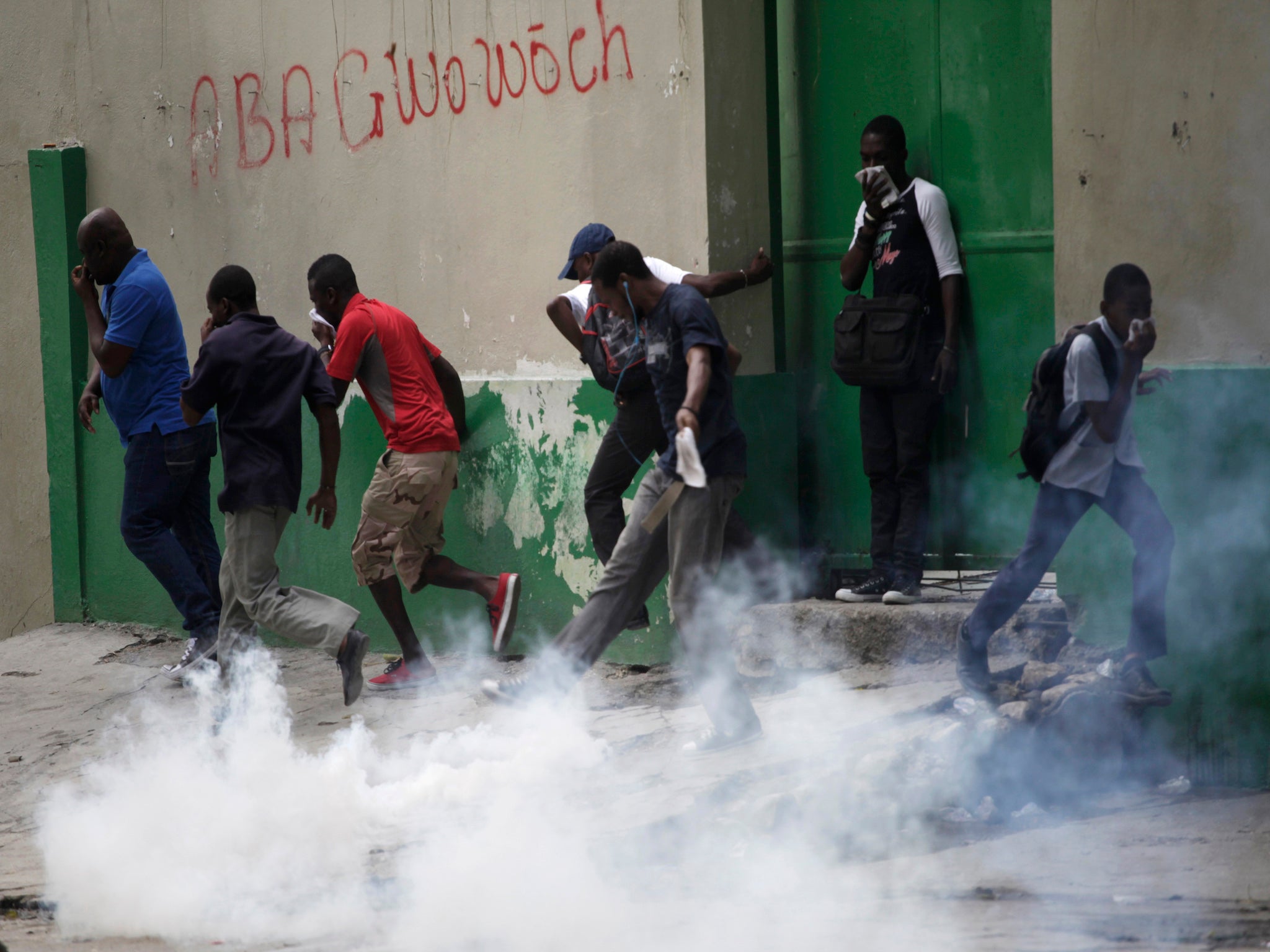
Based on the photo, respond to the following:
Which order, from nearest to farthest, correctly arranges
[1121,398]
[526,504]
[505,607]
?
[1121,398], [505,607], [526,504]

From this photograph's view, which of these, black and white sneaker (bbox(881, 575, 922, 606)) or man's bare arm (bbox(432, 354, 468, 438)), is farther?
man's bare arm (bbox(432, 354, 468, 438))

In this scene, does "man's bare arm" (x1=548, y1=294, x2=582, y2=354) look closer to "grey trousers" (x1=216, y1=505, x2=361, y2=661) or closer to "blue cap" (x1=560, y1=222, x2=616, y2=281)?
"blue cap" (x1=560, y1=222, x2=616, y2=281)

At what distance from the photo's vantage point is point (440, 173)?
6766mm

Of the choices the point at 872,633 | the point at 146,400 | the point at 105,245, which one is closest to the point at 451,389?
the point at 146,400

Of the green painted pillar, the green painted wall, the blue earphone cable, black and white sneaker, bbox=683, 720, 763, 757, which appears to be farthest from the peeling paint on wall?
the green painted pillar

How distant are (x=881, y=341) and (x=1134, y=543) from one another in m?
1.35

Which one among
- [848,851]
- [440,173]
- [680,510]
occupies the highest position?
[440,173]

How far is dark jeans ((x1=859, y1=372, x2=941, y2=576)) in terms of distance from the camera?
557cm

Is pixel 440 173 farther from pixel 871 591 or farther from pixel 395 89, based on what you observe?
pixel 871 591

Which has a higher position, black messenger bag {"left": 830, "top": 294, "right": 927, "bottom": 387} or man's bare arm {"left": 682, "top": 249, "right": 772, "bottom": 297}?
man's bare arm {"left": 682, "top": 249, "right": 772, "bottom": 297}

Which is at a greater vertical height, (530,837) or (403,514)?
(403,514)

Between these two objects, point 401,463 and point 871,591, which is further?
point 401,463

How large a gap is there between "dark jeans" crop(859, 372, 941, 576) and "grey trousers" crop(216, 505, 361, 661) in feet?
6.71

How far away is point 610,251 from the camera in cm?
489
